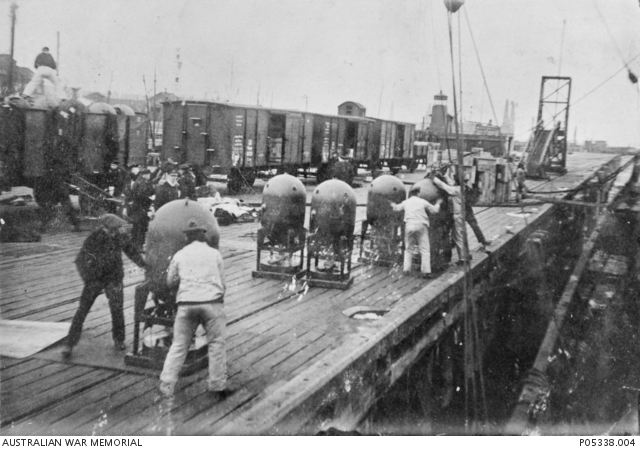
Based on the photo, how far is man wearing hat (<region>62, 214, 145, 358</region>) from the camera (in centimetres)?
589

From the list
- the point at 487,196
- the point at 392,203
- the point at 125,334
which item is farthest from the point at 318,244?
the point at 487,196

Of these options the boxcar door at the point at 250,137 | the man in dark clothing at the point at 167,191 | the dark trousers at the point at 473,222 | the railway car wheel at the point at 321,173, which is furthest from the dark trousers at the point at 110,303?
the railway car wheel at the point at 321,173

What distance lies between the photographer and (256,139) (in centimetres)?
2222

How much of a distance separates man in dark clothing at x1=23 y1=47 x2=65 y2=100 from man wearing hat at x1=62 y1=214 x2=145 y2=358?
934 cm

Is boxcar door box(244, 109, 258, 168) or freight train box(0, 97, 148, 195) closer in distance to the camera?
freight train box(0, 97, 148, 195)

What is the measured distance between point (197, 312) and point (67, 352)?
1.69m

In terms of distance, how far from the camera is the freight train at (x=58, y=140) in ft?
39.4

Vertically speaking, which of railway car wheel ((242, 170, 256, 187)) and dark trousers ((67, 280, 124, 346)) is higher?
railway car wheel ((242, 170, 256, 187))

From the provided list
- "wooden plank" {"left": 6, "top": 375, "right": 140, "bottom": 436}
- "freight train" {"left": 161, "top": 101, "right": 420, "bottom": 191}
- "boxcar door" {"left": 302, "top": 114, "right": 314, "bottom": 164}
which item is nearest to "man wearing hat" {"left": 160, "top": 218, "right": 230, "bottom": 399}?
"wooden plank" {"left": 6, "top": 375, "right": 140, "bottom": 436}

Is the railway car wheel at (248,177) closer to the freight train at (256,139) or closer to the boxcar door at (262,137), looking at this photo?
the freight train at (256,139)

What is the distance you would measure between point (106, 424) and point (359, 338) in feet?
9.26

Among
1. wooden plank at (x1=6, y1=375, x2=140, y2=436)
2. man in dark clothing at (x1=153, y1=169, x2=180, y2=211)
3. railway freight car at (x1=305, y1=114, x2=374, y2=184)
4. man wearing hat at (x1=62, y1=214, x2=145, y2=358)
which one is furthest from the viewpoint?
railway freight car at (x1=305, y1=114, x2=374, y2=184)

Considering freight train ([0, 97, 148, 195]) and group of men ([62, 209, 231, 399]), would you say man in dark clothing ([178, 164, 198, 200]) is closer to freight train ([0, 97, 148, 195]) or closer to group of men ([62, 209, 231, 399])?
freight train ([0, 97, 148, 195])

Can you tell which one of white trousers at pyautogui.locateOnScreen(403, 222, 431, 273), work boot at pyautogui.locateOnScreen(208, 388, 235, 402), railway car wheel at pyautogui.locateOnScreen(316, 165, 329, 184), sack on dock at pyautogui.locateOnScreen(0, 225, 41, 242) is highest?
railway car wheel at pyautogui.locateOnScreen(316, 165, 329, 184)
